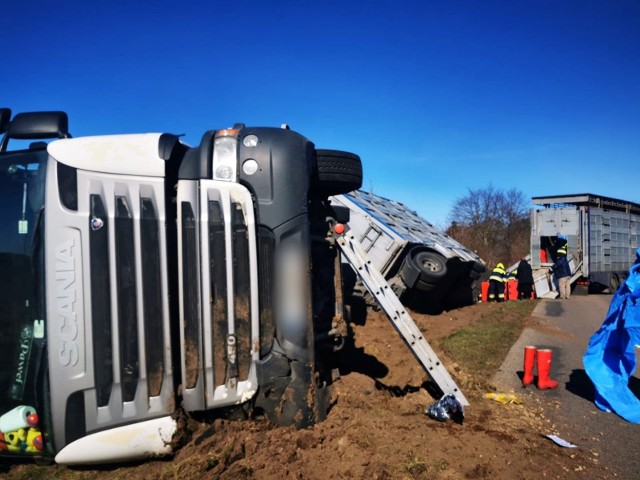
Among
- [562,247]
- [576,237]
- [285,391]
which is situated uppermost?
[576,237]

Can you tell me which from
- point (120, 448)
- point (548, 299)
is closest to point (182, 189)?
point (120, 448)

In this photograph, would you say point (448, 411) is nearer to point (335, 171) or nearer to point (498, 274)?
point (335, 171)

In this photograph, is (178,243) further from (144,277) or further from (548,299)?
(548,299)

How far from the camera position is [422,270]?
32.0 ft

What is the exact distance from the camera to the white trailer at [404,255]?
9.85 metres

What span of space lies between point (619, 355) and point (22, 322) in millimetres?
5104

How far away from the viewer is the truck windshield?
2770mm

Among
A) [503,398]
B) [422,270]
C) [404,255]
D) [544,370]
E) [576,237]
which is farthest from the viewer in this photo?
[576,237]

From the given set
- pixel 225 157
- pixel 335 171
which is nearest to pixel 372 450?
pixel 335 171

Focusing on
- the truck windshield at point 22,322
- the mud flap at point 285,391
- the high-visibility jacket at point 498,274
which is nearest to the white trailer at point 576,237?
the high-visibility jacket at point 498,274

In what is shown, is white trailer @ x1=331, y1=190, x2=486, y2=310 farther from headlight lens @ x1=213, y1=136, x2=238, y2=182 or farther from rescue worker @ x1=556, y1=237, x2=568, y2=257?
headlight lens @ x1=213, y1=136, x2=238, y2=182

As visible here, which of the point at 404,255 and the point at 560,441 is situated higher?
the point at 404,255

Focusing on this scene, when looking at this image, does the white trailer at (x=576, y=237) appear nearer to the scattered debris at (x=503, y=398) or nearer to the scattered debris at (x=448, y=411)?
the scattered debris at (x=503, y=398)

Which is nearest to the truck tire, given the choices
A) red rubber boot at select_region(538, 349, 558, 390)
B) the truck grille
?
red rubber boot at select_region(538, 349, 558, 390)
